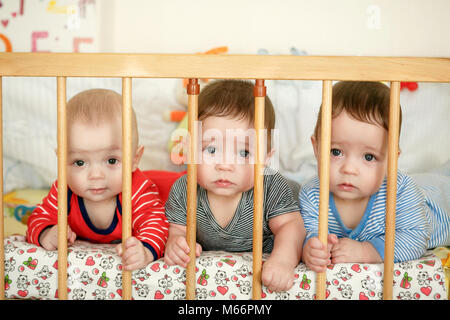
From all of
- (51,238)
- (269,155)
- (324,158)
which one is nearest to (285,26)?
(269,155)

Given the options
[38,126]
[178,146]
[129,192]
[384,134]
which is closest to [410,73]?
[384,134]

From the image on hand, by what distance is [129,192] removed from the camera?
1.02 metres

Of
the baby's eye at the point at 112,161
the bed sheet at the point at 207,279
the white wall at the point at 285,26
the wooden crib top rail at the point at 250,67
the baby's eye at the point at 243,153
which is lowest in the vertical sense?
the bed sheet at the point at 207,279

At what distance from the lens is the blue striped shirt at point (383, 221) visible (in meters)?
1.14

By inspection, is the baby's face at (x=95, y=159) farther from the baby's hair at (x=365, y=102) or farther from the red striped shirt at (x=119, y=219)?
the baby's hair at (x=365, y=102)

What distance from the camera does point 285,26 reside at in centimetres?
203

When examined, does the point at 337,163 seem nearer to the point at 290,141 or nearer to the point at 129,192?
the point at 129,192

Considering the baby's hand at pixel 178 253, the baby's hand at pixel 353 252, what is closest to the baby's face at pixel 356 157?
the baby's hand at pixel 353 252

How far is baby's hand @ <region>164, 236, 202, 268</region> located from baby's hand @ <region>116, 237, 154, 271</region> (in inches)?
1.9

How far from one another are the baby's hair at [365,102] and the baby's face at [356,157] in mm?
11

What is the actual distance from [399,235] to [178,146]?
0.96m

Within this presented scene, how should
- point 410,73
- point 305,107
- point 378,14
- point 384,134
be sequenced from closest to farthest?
point 410,73, point 384,134, point 305,107, point 378,14

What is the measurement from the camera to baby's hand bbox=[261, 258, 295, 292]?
104 centimetres

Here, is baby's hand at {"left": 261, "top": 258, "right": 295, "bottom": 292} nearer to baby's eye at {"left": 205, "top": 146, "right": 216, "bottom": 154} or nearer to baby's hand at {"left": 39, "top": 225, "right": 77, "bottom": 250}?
baby's eye at {"left": 205, "top": 146, "right": 216, "bottom": 154}
